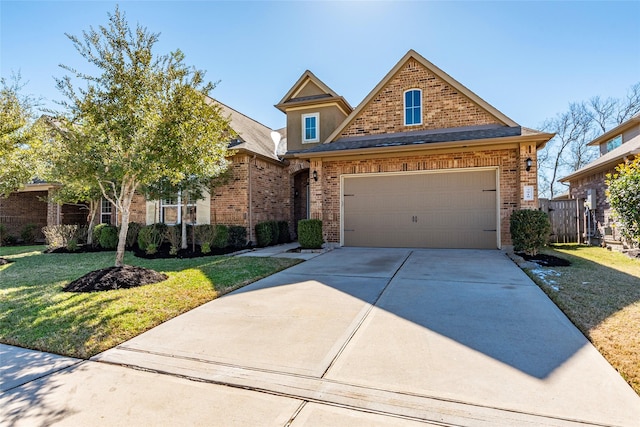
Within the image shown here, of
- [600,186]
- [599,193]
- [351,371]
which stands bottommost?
[351,371]

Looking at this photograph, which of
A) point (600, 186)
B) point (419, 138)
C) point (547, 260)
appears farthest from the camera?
point (600, 186)

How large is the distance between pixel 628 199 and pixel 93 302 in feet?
38.3

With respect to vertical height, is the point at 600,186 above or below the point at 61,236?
above

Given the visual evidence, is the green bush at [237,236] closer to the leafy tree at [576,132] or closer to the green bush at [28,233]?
the green bush at [28,233]

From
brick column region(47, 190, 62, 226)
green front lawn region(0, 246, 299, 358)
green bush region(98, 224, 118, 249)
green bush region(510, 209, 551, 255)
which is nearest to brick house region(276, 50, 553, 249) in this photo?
green bush region(510, 209, 551, 255)

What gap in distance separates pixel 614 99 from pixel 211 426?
120 ft

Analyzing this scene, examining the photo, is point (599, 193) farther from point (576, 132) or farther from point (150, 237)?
point (576, 132)

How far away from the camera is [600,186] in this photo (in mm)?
13125

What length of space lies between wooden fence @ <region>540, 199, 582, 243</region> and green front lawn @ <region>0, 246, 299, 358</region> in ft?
37.9

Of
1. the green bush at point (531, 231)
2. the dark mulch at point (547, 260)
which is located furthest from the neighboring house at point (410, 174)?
the dark mulch at point (547, 260)

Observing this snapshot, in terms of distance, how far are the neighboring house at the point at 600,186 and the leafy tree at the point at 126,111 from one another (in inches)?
485

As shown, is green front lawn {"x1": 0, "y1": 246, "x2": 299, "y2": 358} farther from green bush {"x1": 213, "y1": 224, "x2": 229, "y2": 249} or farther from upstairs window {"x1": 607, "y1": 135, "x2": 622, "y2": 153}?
upstairs window {"x1": 607, "y1": 135, "x2": 622, "y2": 153}

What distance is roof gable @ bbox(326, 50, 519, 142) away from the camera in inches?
422

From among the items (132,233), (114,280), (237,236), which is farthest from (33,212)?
(114,280)
